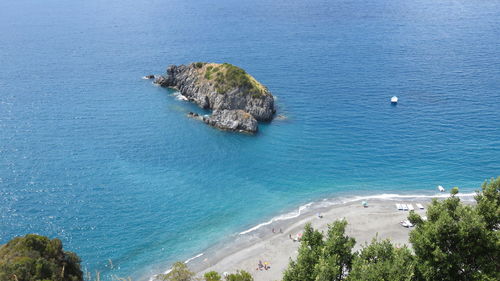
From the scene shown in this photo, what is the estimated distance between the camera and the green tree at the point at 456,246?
34.5 m

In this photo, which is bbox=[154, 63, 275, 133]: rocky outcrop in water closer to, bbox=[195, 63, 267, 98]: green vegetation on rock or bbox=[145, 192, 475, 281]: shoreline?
bbox=[195, 63, 267, 98]: green vegetation on rock

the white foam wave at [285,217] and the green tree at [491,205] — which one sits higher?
the green tree at [491,205]

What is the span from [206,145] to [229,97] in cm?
2010

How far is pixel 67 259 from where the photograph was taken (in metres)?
51.5

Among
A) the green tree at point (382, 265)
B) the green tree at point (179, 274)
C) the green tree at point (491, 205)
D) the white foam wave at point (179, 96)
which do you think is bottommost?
the green tree at point (179, 274)

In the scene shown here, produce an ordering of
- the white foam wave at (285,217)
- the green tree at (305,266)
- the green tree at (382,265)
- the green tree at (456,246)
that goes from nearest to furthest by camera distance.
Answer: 1. the green tree at (382,265)
2. the green tree at (456,246)
3. the green tree at (305,266)
4. the white foam wave at (285,217)

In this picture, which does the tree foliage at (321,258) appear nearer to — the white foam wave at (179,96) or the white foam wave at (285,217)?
the white foam wave at (285,217)

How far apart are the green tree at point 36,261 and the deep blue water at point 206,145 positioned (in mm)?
12983

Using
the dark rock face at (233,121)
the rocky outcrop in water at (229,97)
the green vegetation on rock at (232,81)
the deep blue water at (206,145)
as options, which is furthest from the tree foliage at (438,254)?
the green vegetation on rock at (232,81)

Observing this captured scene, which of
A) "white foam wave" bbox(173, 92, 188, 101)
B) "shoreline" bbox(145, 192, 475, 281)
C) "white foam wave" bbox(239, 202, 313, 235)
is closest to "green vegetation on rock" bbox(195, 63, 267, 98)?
"white foam wave" bbox(173, 92, 188, 101)

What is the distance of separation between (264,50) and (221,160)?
308 ft

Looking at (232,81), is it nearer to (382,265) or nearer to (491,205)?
(382,265)

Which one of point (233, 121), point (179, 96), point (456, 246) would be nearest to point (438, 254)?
→ point (456, 246)

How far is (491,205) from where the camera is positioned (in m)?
36.4
